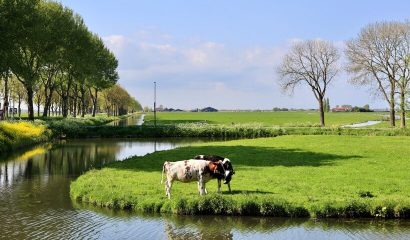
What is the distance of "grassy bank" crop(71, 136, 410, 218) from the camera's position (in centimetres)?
1839

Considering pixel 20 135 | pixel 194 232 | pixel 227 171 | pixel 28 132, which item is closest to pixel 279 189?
pixel 227 171

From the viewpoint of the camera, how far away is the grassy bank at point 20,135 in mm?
45469

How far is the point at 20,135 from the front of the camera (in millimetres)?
50500

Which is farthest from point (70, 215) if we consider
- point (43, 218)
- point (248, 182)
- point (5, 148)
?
point (5, 148)

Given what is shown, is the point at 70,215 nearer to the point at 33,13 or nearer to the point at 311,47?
the point at 33,13

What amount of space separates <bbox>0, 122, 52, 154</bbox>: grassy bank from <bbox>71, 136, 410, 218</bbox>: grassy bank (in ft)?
58.8

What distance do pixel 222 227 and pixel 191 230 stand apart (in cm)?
120

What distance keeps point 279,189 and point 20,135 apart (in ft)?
122

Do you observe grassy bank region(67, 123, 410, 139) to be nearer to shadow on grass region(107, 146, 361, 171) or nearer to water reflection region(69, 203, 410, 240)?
shadow on grass region(107, 146, 361, 171)

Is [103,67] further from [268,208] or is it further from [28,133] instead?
[268,208]

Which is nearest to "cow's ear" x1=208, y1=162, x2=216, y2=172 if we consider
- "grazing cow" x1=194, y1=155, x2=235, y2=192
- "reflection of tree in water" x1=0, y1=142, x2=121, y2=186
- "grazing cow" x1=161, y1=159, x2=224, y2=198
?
"grazing cow" x1=161, y1=159, x2=224, y2=198

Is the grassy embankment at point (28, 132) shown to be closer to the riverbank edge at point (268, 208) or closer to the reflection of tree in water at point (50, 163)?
the reflection of tree in water at point (50, 163)

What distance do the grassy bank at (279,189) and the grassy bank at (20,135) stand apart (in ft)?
58.8

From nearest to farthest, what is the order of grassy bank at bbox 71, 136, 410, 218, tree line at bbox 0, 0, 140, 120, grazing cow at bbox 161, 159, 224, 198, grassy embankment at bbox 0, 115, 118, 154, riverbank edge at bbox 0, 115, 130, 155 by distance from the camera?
grassy bank at bbox 71, 136, 410, 218 → grazing cow at bbox 161, 159, 224, 198 → riverbank edge at bbox 0, 115, 130, 155 → grassy embankment at bbox 0, 115, 118, 154 → tree line at bbox 0, 0, 140, 120
